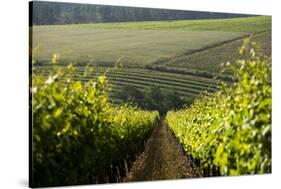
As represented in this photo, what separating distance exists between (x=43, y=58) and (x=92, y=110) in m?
0.72

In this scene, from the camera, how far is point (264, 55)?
7250 millimetres

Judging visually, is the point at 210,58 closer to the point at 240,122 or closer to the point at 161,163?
the point at 161,163

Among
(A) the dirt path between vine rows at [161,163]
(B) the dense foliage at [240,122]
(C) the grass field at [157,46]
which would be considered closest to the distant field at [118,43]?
(C) the grass field at [157,46]

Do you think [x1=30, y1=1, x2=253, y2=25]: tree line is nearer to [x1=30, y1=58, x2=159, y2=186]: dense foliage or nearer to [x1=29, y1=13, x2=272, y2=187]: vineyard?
[x1=29, y1=13, x2=272, y2=187]: vineyard

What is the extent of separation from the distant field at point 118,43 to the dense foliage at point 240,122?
630 mm

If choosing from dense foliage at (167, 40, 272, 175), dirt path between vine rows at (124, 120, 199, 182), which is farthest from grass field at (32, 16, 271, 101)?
dirt path between vine rows at (124, 120, 199, 182)

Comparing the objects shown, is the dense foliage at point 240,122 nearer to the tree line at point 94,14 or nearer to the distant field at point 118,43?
the distant field at point 118,43

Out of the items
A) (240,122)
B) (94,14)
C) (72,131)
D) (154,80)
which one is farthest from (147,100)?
(240,122)

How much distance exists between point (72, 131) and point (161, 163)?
1.67 meters

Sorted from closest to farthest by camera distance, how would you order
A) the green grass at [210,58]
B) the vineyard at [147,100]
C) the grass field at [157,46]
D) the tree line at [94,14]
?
the vineyard at [147,100] < the tree line at [94,14] < the grass field at [157,46] < the green grass at [210,58]

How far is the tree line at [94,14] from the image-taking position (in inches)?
242

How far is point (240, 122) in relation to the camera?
223 inches

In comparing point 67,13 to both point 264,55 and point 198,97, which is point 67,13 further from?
point 264,55

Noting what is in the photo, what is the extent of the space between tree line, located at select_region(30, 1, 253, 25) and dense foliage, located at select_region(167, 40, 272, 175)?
90 cm
